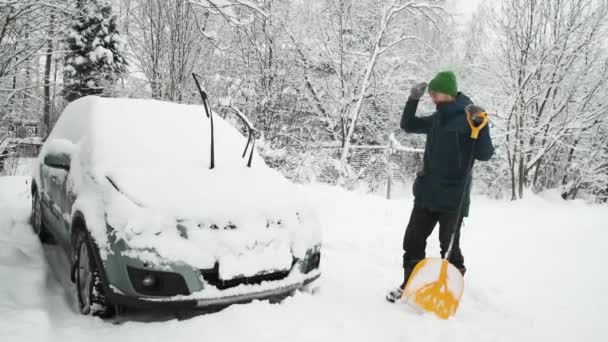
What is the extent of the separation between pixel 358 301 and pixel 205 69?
1394cm

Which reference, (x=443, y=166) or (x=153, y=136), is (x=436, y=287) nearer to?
(x=443, y=166)

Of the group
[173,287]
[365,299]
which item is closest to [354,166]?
[365,299]

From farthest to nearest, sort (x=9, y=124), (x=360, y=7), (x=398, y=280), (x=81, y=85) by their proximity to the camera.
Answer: (x=81, y=85) < (x=360, y=7) < (x=9, y=124) < (x=398, y=280)

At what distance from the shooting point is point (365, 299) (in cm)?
350

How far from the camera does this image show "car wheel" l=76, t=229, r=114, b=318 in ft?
8.91

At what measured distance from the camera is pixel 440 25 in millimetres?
14398

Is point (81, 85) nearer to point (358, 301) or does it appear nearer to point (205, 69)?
point (205, 69)

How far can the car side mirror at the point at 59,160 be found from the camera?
331 cm

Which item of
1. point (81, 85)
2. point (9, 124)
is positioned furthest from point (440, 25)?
point (81, 85)

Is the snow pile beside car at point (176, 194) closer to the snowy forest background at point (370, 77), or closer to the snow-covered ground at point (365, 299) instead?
the snow-covered ground at point (365, 299)

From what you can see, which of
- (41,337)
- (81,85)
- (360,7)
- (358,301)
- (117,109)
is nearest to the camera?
(41,337)

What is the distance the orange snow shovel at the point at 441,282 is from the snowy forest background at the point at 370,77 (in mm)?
8781

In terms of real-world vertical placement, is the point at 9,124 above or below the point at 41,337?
above

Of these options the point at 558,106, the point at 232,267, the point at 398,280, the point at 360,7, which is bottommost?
the point at 398,280
